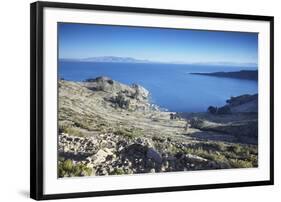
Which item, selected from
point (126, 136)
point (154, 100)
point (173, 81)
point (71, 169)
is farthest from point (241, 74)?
point (71, 169)

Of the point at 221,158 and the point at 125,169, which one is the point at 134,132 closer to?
the point at 125,169

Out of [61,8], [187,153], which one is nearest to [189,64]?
[187,153]

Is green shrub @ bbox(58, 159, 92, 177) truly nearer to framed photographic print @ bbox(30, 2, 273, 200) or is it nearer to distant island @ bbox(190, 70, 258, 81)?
framed photographic print @ bbox(30, 2, 273, 200)

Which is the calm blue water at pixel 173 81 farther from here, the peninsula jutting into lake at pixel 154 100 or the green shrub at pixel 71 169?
the green shrub at pixel 71 169

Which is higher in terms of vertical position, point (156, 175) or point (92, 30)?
point (92, 30)
